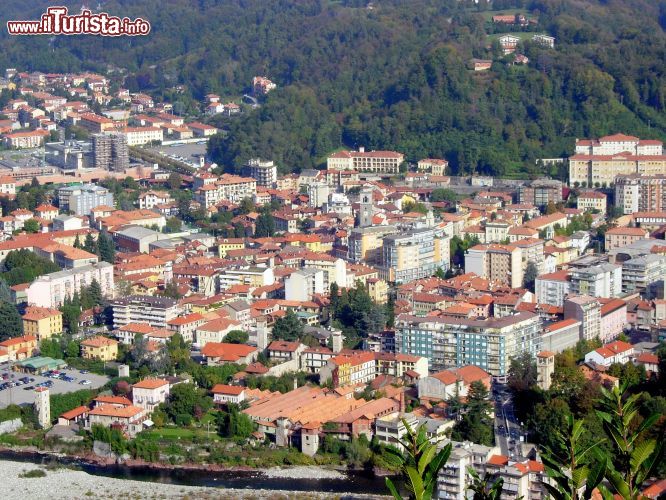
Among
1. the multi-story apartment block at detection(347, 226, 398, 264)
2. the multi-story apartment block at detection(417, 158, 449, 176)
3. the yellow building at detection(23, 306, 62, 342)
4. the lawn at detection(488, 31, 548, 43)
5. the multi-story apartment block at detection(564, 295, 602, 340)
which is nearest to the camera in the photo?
the multi-story apartment block at detection(564, 295, 602, 340)

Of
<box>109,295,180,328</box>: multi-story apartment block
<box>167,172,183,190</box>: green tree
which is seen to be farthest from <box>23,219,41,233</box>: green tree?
<box>109,295,180,328</box>: multi-story apartment block

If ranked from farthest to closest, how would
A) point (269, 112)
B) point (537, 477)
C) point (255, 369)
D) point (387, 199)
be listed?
point (269, 112) → point (387, 199) → point (255, 369) → point (537, 477)

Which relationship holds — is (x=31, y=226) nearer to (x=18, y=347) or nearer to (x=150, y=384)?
(x=18, y=347)

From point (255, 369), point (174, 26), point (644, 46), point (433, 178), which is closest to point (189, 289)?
point (255, 369)

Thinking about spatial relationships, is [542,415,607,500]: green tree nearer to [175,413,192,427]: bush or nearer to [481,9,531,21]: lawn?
[175,413,192,427]: bush

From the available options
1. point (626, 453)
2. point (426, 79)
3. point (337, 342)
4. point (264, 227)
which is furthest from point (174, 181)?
point (626, 453)

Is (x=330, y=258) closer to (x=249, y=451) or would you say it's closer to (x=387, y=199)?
(x=387, y=199)
